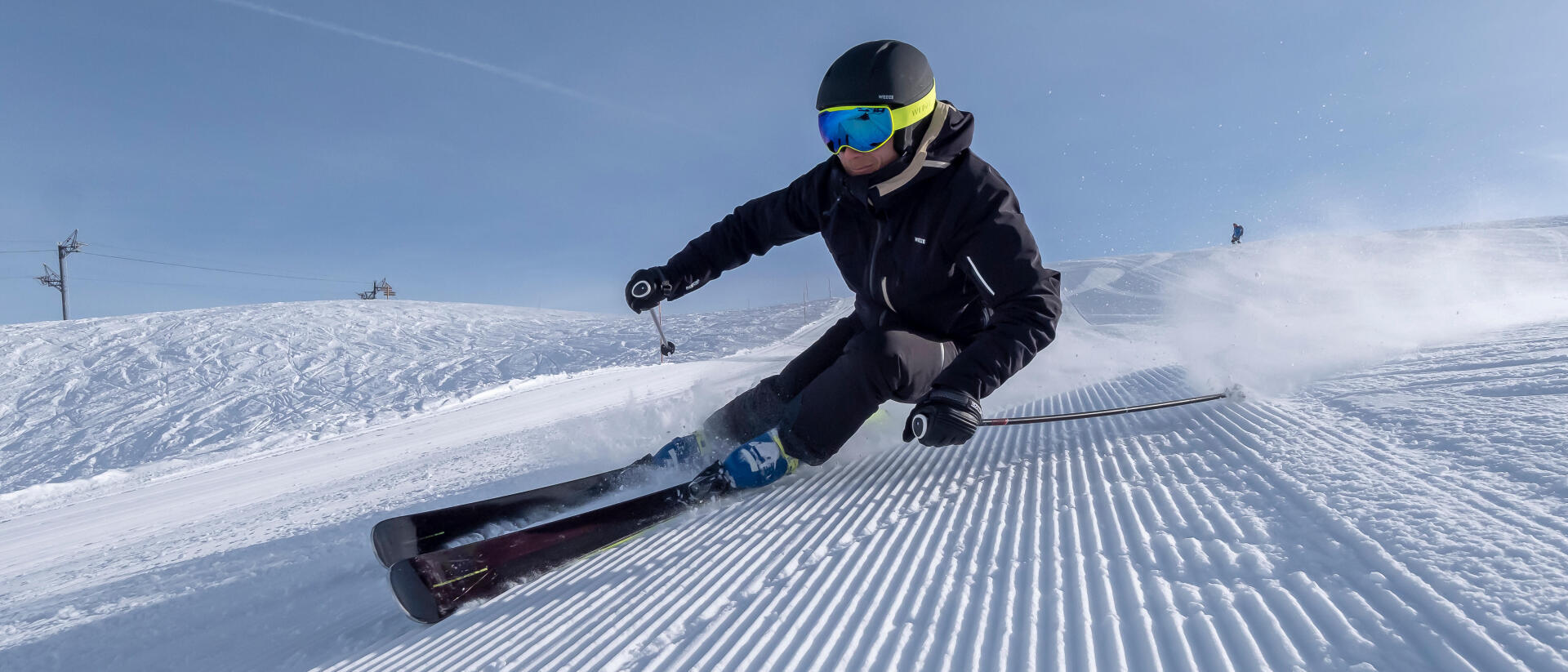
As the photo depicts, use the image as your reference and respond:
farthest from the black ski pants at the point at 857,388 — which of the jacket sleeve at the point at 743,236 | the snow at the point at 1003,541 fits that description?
the jacket sleeve at the point at 743,236

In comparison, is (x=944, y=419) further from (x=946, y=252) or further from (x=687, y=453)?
(x=687, y=453)

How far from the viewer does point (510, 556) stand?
1884 millimetres

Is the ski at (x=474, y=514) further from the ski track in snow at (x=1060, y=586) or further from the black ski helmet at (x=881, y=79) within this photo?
the black ski helmet at (x=881, y=79)

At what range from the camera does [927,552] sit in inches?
66.0

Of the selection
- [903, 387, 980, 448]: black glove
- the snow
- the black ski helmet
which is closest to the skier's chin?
the black ski helmet

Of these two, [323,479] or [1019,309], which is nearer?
[1019,309]

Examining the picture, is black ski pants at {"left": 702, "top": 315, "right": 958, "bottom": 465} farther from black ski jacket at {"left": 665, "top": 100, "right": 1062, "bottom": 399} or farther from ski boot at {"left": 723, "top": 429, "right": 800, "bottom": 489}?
black ski jacket at {"left": 665, "top": 100, "right": 1062, "bottom": 399}

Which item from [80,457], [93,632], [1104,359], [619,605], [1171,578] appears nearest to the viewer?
[1171,578]

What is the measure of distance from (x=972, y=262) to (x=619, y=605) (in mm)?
1594

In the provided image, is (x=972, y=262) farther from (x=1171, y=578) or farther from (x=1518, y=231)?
(x=1518, y=231)

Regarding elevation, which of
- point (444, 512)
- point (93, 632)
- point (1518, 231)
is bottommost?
point (93, 632)

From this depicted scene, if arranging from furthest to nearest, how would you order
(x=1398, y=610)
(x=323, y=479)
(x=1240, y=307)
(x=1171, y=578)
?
(x=1240, y=307)
(x=323, y=479)
(x=1171, y=578)
(x=1398, y=610)

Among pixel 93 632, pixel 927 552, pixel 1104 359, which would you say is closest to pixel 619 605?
pixel 927 552

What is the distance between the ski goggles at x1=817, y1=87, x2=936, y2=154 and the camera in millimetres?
2586
